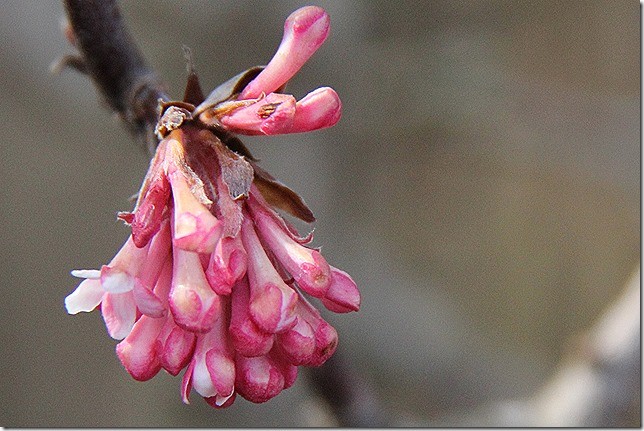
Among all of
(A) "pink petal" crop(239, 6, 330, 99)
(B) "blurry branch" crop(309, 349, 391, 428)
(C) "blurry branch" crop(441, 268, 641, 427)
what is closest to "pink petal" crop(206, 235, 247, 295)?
(A) "pink petal" crop(239, 6, 330, 99)

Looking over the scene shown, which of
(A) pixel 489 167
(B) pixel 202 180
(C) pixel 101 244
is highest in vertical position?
(C) pixel 101 244

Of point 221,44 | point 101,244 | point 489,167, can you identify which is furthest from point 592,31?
point 101,244

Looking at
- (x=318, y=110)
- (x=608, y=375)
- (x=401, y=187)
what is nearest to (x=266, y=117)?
(x=318, y=110)

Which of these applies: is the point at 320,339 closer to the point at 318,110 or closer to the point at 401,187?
the point at 318,110

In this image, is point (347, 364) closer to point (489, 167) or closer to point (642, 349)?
point (642, 349)

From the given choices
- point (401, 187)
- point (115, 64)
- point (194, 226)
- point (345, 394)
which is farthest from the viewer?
point (401, 187)

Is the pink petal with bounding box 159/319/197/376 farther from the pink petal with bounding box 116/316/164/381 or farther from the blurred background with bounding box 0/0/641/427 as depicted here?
the blurred background with bounding box 0/0/641/427
